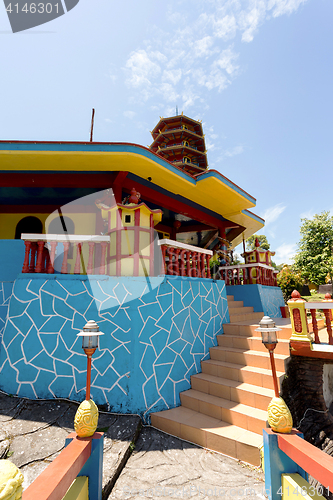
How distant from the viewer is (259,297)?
26.5ft

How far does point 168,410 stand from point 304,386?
2.82 meters

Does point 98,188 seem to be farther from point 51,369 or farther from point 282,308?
point 282,308

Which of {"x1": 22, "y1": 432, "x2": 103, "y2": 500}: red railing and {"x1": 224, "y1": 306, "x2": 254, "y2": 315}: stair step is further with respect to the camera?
{"x1": 224, "y1": 306, "x2": 254, "y2": 315}: stair step

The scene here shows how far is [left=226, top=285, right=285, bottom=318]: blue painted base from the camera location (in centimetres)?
811

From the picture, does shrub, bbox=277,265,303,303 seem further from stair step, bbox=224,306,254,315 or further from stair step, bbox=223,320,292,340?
stair step, bbox=223,320,292,340

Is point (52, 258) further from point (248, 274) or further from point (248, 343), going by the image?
point (248, 274)

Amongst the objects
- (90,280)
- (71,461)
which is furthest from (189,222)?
(71,461)

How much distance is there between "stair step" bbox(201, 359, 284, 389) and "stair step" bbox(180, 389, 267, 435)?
1.61 feet

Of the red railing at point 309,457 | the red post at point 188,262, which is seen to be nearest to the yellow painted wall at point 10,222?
the red post at point 188,262

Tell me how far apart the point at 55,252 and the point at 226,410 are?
185 inches

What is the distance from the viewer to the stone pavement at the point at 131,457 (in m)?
3.08

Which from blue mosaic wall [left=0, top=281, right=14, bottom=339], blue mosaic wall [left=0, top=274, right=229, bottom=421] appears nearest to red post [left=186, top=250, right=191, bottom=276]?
blue mosaic wall [left=0, top=274, right=229, bottom=421]

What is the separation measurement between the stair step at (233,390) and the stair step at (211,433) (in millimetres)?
473

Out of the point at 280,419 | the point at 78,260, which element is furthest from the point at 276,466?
the point at 78,260
